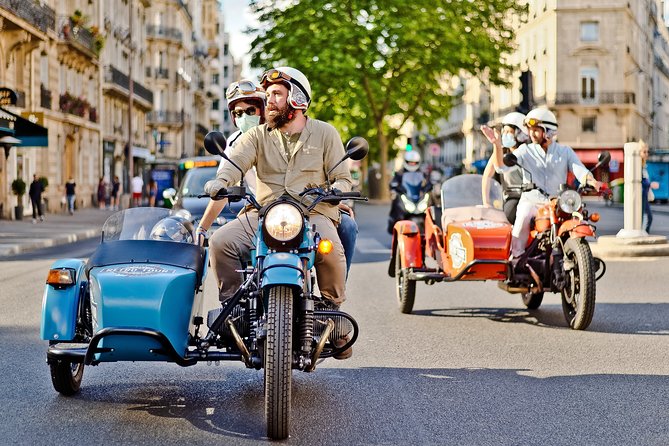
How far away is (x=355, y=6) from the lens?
4528 cm

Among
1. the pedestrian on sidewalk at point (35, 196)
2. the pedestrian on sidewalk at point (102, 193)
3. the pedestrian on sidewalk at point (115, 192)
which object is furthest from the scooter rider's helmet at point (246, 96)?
the pedestrian on sidewalk at point (102, 193)

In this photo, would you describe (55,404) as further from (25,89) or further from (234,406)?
(25,89)

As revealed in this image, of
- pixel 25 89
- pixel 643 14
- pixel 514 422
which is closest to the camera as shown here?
pixel 514 422

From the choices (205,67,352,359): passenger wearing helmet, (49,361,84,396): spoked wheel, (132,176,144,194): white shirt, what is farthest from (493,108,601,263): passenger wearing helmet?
(132,176,144,194): white shirt

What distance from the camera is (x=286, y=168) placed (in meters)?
5.91

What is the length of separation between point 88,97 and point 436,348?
45714 mm

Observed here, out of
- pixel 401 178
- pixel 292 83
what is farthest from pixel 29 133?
pixel 292 83

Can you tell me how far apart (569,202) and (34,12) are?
31722mm

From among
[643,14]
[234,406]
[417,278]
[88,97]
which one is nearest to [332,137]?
[234,406]

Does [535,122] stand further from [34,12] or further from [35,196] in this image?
[34,12]

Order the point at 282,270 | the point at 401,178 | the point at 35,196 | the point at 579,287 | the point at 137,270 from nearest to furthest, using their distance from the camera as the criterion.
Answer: the point at 282,270 → the point at 137,270 → the point at 579,287 → the point at 401,178 → the point at 35,196

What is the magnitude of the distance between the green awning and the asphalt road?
19.2m

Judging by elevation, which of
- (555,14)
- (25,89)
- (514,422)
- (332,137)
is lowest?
(514,422)

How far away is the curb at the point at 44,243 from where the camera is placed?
20.6m
